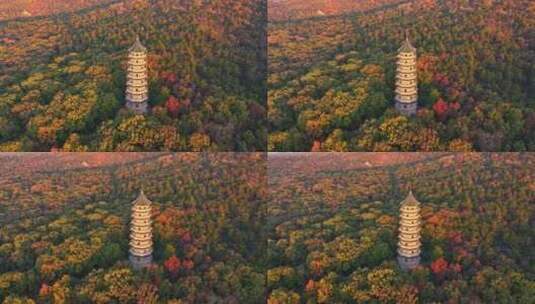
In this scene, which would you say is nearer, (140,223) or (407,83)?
(407,83)


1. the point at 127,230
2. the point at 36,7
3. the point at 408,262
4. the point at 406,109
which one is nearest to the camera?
the point at 406,109

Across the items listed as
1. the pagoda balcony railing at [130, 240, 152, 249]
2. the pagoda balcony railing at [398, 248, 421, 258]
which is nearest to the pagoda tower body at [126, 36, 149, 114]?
the pagoda balcony railing at [130, 240, 152, 249]

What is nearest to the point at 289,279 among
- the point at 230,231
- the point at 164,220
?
the point at 230,231

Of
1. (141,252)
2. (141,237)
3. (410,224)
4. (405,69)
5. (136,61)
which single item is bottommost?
(141,252)

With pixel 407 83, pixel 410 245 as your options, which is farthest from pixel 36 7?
pixel 410 245

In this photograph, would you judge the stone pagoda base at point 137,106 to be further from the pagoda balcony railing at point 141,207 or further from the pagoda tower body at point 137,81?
the pagoda balcony railing at point 141,207

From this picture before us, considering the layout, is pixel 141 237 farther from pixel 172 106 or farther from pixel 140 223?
pixel 172 106

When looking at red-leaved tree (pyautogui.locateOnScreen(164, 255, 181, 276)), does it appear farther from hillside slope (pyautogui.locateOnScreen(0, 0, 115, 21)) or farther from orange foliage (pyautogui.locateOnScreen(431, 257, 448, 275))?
hillside slope (pyautogui.locateOnScreen(0, 0, 115, 21))
